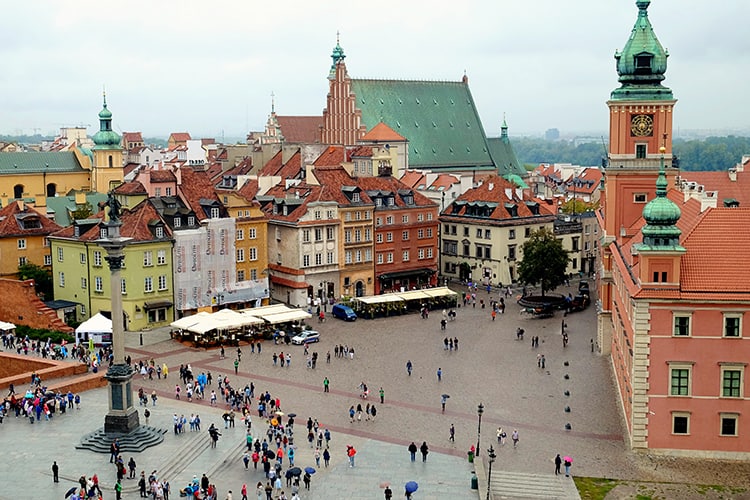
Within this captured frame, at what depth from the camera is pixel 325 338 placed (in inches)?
2884

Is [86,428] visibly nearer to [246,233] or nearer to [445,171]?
[246,233]

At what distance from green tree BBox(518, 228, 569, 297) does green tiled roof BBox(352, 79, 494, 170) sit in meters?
38.1

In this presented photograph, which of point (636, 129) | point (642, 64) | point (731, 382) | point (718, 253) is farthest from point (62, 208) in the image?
point (731, 382)

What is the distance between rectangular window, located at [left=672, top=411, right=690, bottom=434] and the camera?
4606cm

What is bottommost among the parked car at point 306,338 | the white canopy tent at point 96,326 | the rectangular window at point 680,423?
the parked car at point 306,338

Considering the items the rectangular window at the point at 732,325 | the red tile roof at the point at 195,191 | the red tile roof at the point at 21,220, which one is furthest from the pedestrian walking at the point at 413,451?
the red tile roof at the point at 21,220

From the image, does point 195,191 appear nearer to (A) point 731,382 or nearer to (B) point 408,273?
(B) point 408,273

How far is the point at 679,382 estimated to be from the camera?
151ft

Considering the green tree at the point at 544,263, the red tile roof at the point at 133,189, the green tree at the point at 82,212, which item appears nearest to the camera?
the red tile roof at the point at 133,189

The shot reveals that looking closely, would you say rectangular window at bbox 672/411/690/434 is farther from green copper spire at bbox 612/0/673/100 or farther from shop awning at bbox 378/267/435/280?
shop awning at bbox 378/267/435/280

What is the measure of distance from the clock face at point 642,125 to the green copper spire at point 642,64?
1.31 m

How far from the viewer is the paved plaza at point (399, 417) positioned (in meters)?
43.5

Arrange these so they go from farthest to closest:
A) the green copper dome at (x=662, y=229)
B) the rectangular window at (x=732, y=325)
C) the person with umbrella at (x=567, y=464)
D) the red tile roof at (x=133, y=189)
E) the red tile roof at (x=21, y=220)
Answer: the red tile roof at (x=133, y=189), the red tile roof at (x=21, y=220), the green copper dome at (x=662, y=229), the rectangular window at (x=732, y=325), the person with umbrella at (x=567, y=464)

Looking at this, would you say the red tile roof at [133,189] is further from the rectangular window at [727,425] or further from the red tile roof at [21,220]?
the rectangular window at [727,425]
